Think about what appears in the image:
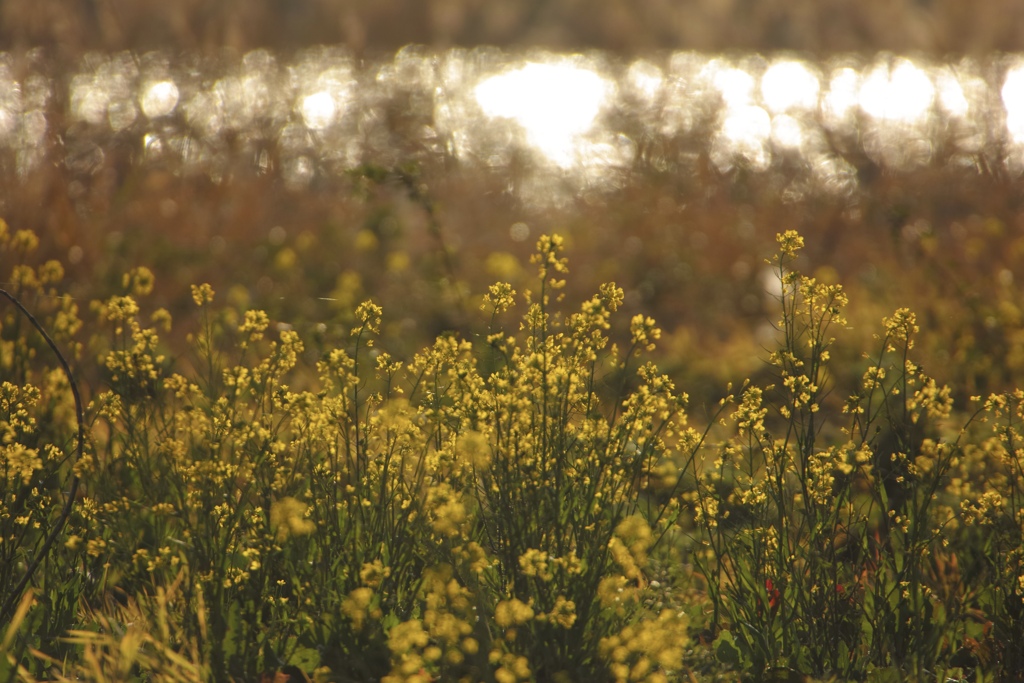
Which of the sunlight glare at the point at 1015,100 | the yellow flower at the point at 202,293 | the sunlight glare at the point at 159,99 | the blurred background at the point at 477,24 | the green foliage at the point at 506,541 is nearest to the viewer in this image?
the green foliage at the point at 506,541

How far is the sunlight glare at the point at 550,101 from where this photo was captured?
9211 mm

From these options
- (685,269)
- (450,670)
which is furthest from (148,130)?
(450,670)

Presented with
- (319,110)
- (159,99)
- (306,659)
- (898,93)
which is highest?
(898,93)

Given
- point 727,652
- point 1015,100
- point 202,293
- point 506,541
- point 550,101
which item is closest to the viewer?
point 506,541

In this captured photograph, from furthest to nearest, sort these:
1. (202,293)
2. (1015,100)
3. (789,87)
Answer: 1. (789,87)
2. (1015,100)
3. (202,293)

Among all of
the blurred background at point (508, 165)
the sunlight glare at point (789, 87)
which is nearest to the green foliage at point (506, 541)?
the blurred background at point (508, 165)

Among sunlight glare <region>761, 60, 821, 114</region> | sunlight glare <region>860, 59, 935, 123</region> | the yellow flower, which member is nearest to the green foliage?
the yellow flower

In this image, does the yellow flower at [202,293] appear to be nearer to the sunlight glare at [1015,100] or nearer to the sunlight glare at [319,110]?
the sunlight glare at [319,110]

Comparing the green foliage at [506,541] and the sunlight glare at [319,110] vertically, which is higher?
the sunlight glare at [319,110]

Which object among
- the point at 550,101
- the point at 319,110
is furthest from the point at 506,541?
the point at 550,101

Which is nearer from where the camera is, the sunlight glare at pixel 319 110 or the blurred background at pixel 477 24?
the blurred background at pixel 477 24

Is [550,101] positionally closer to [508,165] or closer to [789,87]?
[789,87]

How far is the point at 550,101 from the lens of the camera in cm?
1105

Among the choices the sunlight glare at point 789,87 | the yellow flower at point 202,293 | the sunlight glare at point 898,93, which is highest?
the sunlight glare at point 789,87
